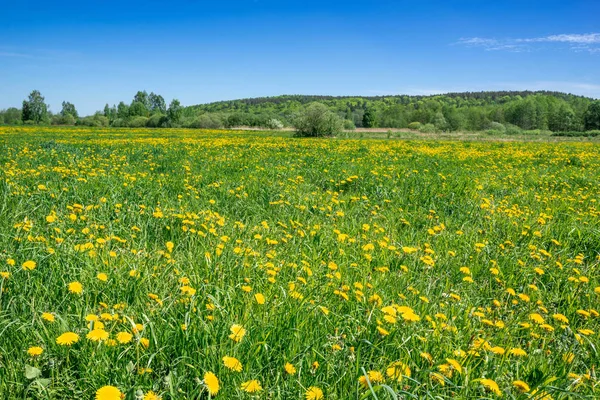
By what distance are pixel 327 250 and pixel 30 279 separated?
2.56m

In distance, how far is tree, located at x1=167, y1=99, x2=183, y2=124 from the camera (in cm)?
9144

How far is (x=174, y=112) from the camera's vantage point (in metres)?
93.7

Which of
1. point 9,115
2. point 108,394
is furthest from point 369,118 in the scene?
point 9,115

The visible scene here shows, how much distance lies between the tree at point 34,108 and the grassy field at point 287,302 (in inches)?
5057

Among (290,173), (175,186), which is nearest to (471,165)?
(290,173)

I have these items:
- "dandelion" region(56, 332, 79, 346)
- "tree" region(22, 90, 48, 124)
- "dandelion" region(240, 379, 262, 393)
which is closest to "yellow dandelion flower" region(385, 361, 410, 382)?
"dandelion" region(240, 379, 262, 393)

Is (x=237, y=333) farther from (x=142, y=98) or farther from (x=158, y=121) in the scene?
(x=142, y=98)

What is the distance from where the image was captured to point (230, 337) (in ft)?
6.15

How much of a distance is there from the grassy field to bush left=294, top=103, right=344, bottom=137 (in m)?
29.9

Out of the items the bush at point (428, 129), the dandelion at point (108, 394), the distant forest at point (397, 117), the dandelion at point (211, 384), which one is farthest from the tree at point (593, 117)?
the dandelion at point (108, 394)

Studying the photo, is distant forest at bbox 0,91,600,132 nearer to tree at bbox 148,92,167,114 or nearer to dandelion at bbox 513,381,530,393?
tree at bbox 148,92,167,114

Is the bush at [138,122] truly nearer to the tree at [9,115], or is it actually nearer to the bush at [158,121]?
the bush at [158,121]

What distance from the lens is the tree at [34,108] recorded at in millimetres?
107500

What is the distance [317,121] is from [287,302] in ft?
110
